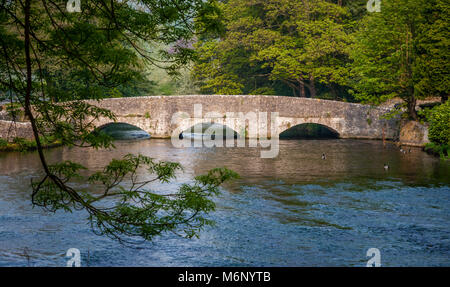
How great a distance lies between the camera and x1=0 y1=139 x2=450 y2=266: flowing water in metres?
9.21

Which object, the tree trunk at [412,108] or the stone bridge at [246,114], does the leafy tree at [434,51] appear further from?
the stone bridge at [246,114]

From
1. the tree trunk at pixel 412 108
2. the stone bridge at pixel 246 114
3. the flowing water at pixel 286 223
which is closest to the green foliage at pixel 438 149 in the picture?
the flowing water at pixel 286 223

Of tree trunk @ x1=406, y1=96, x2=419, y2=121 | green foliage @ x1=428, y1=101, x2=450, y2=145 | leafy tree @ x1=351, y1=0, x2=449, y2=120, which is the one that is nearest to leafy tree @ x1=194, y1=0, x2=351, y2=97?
leafy tree @ x1=351, y1=0, x2=449, y2=120

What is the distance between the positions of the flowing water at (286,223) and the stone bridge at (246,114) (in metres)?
9.57

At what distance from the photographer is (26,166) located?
19.4m

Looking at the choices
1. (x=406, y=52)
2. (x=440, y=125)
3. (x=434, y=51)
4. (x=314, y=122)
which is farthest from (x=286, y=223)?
(x=314, y=122)

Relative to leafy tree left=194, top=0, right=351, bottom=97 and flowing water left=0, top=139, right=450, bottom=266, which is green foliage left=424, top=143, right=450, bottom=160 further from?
leafy tree left=194, top=0, right=351, bottom=97

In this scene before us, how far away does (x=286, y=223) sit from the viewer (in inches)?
447

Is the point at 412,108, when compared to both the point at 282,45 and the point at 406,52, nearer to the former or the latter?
the point at 406,52

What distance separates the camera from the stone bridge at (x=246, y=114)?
2897cm

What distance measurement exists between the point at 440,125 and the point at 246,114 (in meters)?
11.4

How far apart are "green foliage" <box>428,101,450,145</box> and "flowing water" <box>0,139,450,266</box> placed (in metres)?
2.15

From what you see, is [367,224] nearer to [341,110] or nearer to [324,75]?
[341,110]
